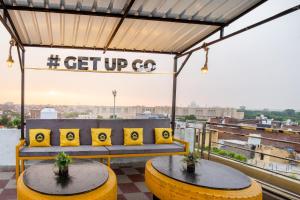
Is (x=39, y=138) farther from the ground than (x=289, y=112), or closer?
closer

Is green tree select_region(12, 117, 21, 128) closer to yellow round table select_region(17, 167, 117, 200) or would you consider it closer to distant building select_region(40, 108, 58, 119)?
distant building select_region(40, 108, 58, 119)

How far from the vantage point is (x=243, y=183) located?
271 centimetres

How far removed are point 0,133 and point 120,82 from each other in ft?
10.7

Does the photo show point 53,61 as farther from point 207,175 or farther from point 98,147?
point 207,175

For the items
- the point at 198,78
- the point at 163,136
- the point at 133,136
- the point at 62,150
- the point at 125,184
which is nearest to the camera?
the point at 125,184

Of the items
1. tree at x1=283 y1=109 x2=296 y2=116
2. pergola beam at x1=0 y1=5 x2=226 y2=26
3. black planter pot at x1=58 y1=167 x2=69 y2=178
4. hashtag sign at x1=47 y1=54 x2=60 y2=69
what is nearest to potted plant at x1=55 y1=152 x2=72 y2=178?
black planter pot at x1=58 y1=167 x2=69 y2=178

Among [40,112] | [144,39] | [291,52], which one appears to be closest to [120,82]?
[144,39]

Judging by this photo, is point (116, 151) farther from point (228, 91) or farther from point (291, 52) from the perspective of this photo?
point (291, 52)

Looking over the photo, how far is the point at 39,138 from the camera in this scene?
454cm

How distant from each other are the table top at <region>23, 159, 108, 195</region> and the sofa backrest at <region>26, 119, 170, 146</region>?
166cm

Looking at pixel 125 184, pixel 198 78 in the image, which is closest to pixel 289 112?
pixel 198 78

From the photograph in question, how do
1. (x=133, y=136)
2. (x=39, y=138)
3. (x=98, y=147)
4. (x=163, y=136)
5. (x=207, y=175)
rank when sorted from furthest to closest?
(x=163, y=136) < (x=133, y=136) < (x=98, y=147) < (x=39, y=138) < (x=207, y=175)

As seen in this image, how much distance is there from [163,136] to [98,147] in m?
1.65

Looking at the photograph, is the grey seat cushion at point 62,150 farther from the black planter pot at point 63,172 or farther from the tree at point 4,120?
the black planter pot at point 63,172
